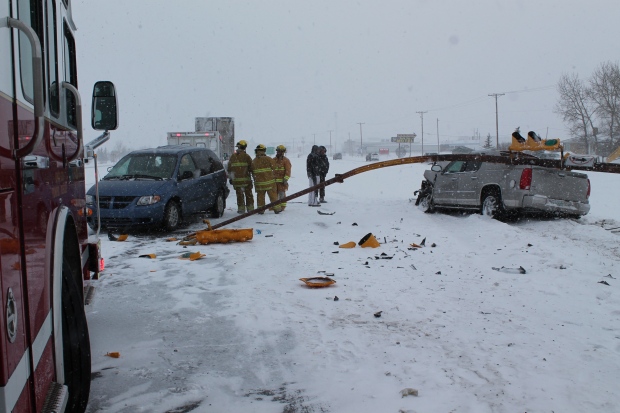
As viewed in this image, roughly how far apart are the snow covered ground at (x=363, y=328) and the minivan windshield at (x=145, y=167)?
98.3 inches

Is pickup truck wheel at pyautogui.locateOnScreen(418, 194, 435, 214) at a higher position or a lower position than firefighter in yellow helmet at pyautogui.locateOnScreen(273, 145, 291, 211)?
lower

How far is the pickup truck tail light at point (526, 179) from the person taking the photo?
1096 cm

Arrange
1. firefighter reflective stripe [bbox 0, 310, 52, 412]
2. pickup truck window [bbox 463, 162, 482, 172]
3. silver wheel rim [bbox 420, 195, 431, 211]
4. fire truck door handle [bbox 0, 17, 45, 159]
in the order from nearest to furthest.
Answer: firefighter reflective stripe [bbox 0, 310, 52, 412] < fire truck door handle [bbox 0, 17, 45, 159] < pickup truck window [bbox 463, 162, 482, 172] < silver wheel rim [bbox 420, 195, 431, 211]

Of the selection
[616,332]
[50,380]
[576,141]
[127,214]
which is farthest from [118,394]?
[576,141]

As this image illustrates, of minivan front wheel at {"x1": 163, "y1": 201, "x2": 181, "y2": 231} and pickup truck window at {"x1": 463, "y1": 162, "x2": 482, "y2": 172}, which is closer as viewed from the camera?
minivan front wheel at {"x1": 163, "y1": 201, "x2": 181, "y2": 231}

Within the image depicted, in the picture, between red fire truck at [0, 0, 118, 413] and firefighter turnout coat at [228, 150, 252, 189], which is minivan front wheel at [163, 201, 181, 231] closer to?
firefighter turnout coat at [228, 150, 252, 189]

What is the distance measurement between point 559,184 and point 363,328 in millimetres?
7723

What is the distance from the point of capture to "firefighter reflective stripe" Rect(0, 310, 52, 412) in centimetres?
161

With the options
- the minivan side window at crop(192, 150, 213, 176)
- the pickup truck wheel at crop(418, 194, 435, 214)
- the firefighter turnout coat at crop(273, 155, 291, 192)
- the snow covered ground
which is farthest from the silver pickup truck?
the minivan side window at crop(192, 150, 213, 176)

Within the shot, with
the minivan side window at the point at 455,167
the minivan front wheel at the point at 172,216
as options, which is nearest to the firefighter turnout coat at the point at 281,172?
the minivan front wheel at the point at 172,216

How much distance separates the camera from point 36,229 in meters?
2.22

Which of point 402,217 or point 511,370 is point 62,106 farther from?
point 402,217

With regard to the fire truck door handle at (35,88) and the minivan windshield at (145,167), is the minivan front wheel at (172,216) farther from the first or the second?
the fire truck door handle at (35,88)

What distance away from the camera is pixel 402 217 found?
513 inches
